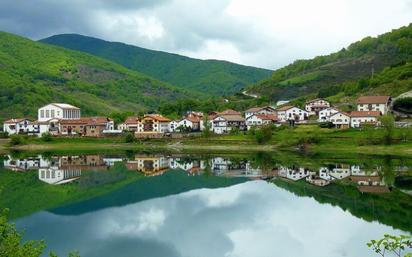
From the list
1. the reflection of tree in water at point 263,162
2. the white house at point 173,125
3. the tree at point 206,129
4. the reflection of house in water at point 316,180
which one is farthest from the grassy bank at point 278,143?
the reflection of house in water at point 316,180

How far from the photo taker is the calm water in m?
20.8

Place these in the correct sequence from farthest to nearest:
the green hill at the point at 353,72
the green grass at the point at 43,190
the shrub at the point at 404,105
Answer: the green hill at the point at 353,72, the shrub at the point at 404,105, the green grass at the point at 43,190

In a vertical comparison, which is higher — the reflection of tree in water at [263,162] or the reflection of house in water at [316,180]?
the reflection of tree in water at [263,162]

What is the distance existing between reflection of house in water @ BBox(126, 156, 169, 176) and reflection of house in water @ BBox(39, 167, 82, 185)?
512 centimetres

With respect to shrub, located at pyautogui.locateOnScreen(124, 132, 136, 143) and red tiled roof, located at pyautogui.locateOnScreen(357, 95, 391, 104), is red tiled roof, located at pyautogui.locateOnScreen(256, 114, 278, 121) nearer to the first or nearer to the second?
red tiled roof, located at pyautogui.locateOnScreen(357, 95, 391, 104)

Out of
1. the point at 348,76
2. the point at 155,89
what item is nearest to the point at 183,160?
the point at 348,76

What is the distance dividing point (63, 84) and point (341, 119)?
10028 centimetres

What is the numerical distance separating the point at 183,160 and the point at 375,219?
31.0 meters

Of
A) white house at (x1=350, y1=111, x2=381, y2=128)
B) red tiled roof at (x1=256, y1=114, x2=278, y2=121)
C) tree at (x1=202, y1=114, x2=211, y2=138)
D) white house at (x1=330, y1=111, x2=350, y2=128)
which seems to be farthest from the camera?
red tiled roof at (x1=256, y1=114, x2=278, y2=121)

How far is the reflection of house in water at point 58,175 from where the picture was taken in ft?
137

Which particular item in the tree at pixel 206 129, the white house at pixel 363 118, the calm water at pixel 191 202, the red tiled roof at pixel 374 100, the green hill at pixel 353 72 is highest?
the green hill at pixel 353 72

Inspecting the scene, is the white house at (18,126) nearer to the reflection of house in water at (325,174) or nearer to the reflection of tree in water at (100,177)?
the reflection of tree in water at (100,177)

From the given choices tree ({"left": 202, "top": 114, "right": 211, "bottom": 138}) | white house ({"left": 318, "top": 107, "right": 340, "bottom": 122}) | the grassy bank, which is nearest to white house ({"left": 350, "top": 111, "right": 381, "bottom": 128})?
white house ({"left": 318, "top": 107, "right": 340, "bottom": 122})

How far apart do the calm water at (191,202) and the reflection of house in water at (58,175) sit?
85 mm
